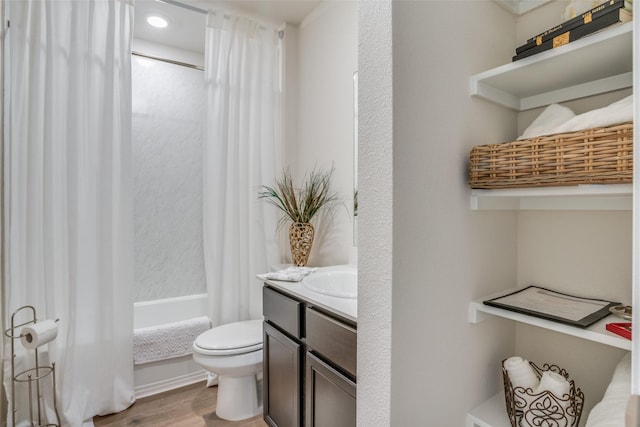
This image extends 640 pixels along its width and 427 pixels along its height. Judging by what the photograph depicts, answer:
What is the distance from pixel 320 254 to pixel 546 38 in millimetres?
1743

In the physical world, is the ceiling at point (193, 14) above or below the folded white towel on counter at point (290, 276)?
above

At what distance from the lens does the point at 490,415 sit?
114cm

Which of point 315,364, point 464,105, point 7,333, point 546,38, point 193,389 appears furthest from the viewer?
point 193,389

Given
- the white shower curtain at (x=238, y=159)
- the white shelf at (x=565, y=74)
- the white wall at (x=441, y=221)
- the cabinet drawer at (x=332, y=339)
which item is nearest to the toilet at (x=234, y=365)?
the white shower curtain at (x=238, y=159)

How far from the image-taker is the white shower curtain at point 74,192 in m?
1.84

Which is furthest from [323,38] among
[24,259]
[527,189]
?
[24,259]

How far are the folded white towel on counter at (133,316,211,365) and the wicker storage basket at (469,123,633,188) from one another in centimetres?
206

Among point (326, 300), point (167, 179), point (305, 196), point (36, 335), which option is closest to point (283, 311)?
point (326, 300)

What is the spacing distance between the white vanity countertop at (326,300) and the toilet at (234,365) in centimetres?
52

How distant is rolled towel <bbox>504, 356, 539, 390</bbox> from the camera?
1059 mm

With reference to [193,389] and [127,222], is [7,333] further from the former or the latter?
[193,389]

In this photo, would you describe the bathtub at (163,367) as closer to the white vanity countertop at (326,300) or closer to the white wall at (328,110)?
the white wall at (328,110)

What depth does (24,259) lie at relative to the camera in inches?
73.0

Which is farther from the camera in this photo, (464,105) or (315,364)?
(315,364)
